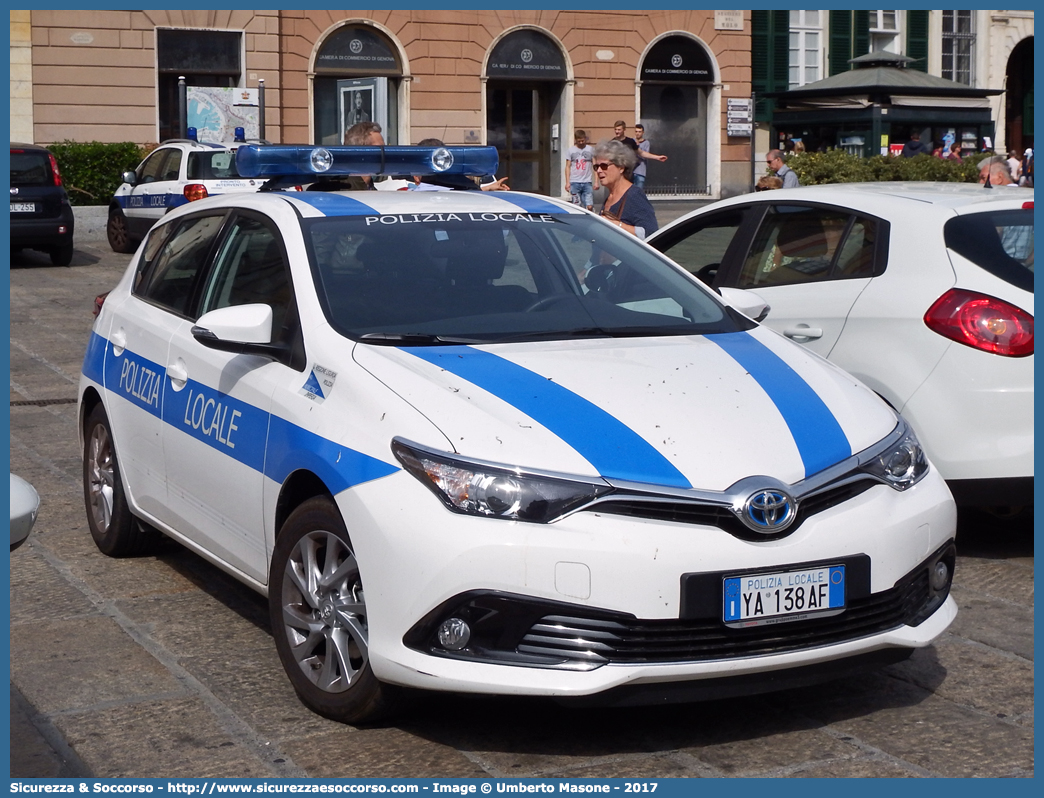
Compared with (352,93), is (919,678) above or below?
below

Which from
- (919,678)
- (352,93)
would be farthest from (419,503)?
(352,93)

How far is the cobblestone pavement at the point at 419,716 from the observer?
3.76 meters

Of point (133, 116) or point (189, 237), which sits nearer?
point (189, 237)

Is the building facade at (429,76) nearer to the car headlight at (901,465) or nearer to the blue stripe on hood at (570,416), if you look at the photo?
the blue stripe on hood at (570,416)

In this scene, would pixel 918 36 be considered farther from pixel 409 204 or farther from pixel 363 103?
pixel 409 204

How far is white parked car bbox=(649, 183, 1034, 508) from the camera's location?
18.0ft

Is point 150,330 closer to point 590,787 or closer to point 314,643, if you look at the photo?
point 314,643

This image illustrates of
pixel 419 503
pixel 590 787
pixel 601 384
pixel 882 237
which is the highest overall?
pixel 882 237

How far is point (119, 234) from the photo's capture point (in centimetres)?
2000

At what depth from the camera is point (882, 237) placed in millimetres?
5973

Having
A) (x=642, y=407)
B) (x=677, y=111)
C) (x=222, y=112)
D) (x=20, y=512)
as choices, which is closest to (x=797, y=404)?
(x=642, y=407)

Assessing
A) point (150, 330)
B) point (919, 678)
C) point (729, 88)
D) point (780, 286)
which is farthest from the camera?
point (729, 88)

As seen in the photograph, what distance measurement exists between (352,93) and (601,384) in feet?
78.7

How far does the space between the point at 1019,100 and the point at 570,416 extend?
44.3 m
